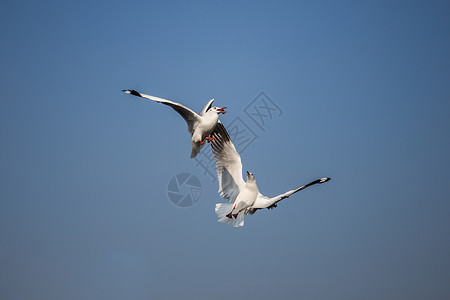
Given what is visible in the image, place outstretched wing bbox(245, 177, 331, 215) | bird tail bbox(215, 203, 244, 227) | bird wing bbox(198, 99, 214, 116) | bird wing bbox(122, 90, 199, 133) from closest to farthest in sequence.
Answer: bird wing bbox(122, 90, 199, 133) < outstretched wing bbox(245, 177, 331, 215) < bird tail bbox(215, 203, 244, 227) < bird wing bbox(198, 99, 214, 116)

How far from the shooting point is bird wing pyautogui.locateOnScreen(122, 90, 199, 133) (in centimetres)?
564

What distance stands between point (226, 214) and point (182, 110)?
165 cm

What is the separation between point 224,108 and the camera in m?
6.48

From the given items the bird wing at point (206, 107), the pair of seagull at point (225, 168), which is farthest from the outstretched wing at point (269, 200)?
the bird wing at point (206, 107)

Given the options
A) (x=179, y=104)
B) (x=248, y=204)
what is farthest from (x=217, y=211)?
(x=179, y=104)

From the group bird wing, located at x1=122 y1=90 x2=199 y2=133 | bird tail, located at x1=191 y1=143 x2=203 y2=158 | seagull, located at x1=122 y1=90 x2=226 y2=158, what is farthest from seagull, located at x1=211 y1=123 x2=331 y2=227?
bird wing, located at x1=122 y1=90 x2=199 y2=133

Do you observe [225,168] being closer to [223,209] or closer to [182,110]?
[223,209]

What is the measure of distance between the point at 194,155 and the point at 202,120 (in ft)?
1.86

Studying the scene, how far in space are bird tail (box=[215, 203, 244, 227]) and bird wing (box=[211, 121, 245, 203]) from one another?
17cm

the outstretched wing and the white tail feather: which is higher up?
the outstretched wing

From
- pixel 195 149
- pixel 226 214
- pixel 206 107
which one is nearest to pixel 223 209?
pixel 226 214

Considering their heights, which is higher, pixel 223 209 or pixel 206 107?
pixel 206 107

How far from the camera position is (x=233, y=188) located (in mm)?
6695

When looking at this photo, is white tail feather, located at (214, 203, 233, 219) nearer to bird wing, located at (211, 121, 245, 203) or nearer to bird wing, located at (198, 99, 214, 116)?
bird wing, located at (211, 121, 245, 203)
